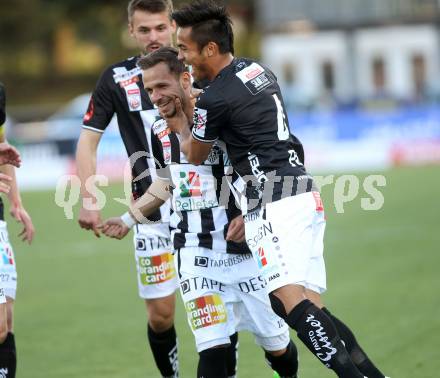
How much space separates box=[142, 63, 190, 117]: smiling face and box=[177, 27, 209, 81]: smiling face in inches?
6.0

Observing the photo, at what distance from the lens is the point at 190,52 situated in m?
5.57

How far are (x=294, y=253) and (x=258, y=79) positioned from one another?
986 millimetres

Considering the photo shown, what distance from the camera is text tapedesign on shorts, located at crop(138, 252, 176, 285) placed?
23.0ft

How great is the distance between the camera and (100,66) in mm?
54719

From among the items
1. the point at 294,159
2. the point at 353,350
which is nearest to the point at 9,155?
the point at 294,159

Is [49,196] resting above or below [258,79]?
below

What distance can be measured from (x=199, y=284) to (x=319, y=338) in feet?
2.99

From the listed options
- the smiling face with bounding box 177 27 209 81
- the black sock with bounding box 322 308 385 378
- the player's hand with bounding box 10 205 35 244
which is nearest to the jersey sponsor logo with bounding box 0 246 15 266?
the player's hand with bounding box 10 205 35 244

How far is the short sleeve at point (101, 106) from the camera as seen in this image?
702 centimetres

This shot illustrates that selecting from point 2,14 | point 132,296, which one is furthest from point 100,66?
point 132,296

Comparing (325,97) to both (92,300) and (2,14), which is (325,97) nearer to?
(2,14)

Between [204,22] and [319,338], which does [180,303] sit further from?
[204,22]

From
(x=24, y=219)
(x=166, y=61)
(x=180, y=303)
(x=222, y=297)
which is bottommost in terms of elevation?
(x=180, y=303)

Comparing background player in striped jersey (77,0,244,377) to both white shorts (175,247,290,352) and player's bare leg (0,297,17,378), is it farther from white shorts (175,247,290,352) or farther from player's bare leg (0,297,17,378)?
player's bare leg (0,297,17,378)
